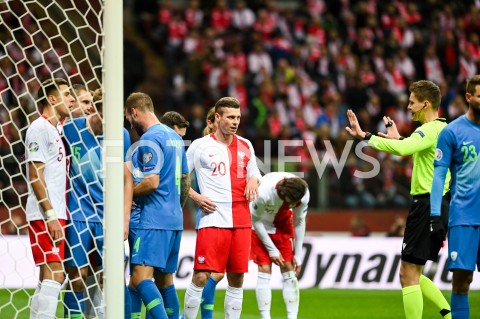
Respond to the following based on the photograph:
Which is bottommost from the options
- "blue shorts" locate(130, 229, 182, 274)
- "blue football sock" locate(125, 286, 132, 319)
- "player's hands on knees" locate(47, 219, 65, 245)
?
"blue football sock" locate(125, 286, 132, 319)

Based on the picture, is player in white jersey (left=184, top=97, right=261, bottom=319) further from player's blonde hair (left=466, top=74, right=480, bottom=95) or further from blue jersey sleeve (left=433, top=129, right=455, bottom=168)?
player's blonde hair (left=466, top=74, right=480, bottom=95)

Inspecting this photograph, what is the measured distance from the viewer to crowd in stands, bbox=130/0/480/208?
53.8 ft

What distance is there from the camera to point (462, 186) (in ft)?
21.1

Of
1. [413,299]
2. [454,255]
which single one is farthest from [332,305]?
[454,255]

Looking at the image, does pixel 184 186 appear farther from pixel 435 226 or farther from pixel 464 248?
pixel 464 248

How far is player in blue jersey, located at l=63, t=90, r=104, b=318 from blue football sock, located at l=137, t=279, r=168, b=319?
445mm

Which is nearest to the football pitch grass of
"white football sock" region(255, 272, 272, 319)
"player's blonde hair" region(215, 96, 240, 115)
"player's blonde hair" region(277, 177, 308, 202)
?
"white football sock" region(255, 272, 272, 319)

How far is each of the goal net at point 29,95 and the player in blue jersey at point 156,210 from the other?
0.54 m

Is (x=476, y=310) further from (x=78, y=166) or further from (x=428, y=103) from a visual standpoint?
(x=78, y=166)

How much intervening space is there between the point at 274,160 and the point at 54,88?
25.5 ft

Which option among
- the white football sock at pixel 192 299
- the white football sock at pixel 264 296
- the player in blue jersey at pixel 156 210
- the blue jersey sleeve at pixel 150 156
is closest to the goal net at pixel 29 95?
the player in blue jersey at pixel 156 210

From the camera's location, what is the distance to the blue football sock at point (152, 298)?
6.70 meters

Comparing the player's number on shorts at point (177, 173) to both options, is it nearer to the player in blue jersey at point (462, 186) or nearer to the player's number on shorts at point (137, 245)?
the player's number on shorts at point (137, 245)

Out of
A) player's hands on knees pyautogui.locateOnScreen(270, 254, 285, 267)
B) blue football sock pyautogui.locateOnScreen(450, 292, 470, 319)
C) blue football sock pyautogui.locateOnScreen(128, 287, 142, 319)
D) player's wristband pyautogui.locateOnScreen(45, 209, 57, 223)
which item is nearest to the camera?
blue football sock pyautogui.locateOnScreen(450, 292, 470, 319)
